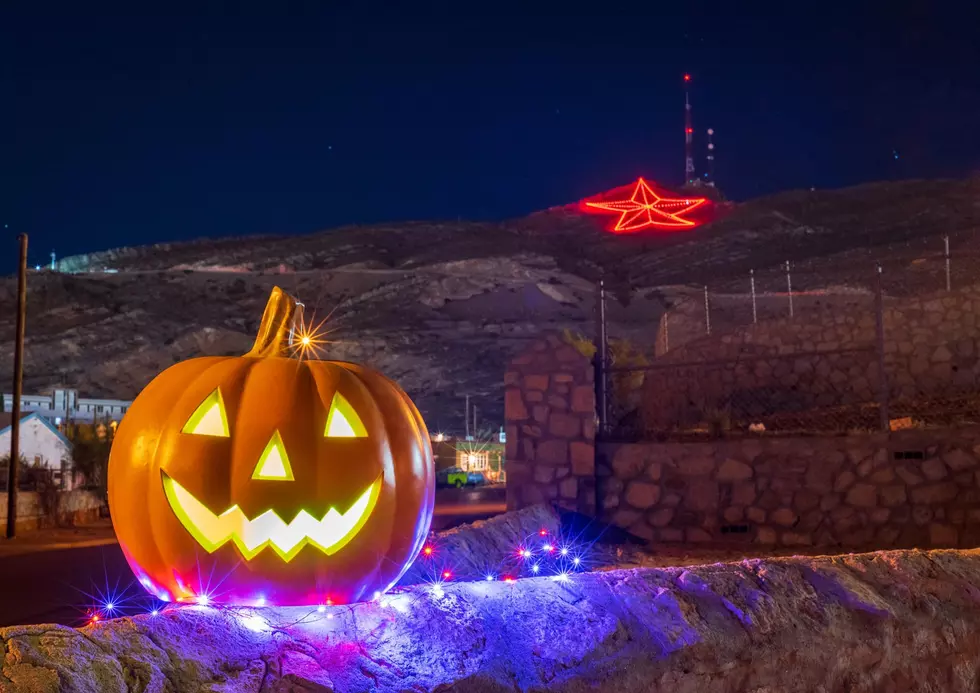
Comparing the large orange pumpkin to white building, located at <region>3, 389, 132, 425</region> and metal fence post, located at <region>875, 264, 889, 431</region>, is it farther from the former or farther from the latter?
white building, located at <region>3, 389, 132, 425</region>

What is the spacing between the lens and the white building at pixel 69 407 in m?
26.3

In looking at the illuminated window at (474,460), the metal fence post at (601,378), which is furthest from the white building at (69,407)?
the metal fence post at (601,378)

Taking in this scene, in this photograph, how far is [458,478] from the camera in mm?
28766

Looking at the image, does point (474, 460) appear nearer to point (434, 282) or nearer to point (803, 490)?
point (434, 282)

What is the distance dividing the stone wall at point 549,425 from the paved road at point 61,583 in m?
1.41

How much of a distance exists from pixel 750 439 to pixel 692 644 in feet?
19.1

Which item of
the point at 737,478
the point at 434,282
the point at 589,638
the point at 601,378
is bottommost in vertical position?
the point at 589,638

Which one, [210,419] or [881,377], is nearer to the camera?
[210,419]

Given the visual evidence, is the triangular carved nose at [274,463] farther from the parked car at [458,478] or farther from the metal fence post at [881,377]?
the parked car at [458,478]

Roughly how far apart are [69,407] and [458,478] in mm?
13754

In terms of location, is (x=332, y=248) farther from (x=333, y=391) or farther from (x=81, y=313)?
(x=333, y=391)

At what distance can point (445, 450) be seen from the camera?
109 ft

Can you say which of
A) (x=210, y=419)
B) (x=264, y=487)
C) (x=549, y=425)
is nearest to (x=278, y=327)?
(x=210, y=419)

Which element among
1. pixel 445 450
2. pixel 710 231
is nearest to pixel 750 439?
pixel 445 450
